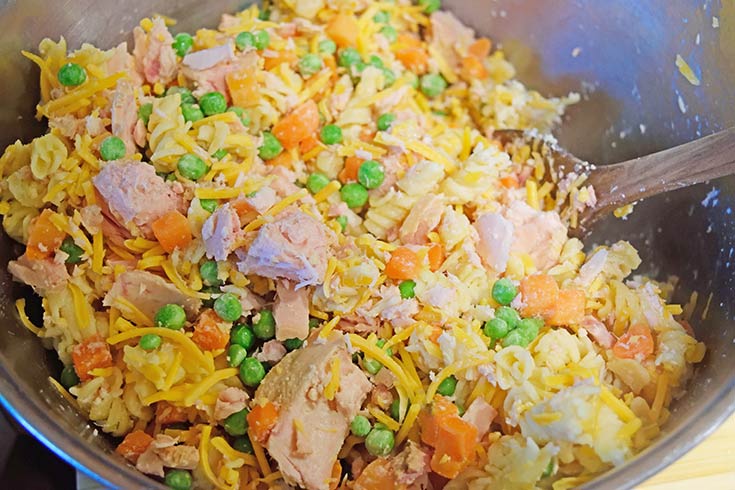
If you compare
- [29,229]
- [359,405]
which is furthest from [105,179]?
[359,405]

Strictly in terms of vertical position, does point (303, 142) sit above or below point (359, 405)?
above

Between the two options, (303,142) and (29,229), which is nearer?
(29,229)

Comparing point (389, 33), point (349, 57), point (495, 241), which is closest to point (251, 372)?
point (495, 241)

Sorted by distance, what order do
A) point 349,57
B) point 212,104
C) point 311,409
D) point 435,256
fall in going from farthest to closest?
point 349,57 → point 212,104 → point 435,256 → point 311,409

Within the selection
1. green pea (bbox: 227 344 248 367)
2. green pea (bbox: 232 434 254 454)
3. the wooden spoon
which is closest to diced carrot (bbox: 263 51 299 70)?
the wooden spoon

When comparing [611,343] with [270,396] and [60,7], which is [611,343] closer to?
[270,396]

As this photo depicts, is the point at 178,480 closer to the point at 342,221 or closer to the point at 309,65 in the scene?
the point at 342,221

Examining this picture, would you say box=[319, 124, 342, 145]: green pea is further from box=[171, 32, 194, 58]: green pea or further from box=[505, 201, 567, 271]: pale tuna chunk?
box=[505, 201, 567, 271]: pale tuna chunk

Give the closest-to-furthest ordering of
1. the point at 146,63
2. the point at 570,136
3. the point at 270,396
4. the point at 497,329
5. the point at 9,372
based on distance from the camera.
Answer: the point at 9,372, the point at 270,396, the point at 497,329, the point at 146,63, the point at 570,136
